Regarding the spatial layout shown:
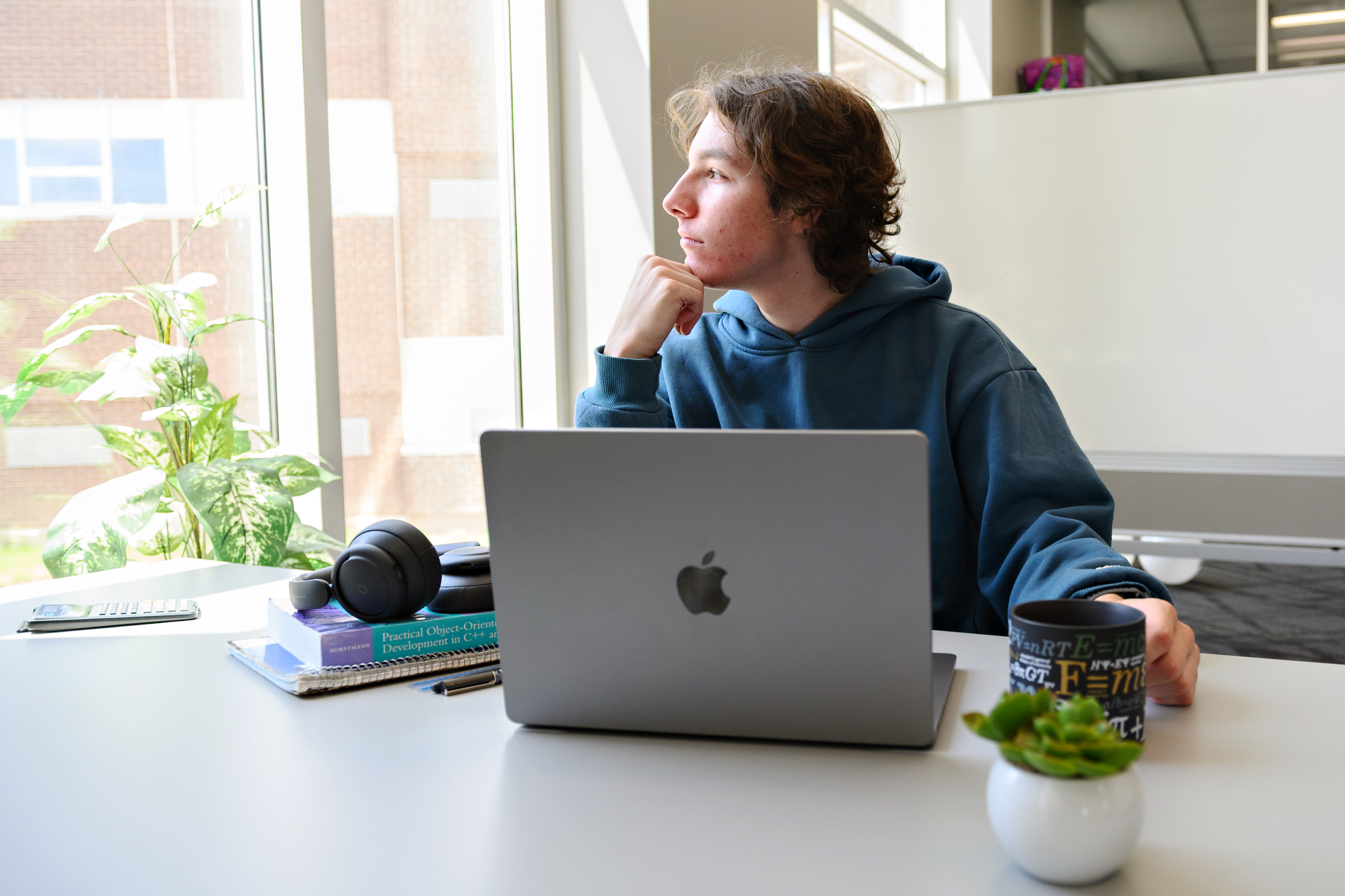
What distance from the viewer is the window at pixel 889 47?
398 cm

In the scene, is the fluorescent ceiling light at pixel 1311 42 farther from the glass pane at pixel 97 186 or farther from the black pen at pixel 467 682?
the black pen at pixel 467 682

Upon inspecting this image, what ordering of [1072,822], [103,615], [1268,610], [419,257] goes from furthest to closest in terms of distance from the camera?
[1268,610] < [419,257] < [103,615] < [1072,822]

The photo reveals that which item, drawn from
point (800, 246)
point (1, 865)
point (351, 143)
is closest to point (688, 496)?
point (1, 865)

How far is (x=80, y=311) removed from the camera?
5.71ft

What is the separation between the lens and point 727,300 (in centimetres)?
150

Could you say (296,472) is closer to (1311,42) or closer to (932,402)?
(932,402)

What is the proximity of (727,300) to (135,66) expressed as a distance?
3.98 feet

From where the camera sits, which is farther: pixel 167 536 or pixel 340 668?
pixel 167 536

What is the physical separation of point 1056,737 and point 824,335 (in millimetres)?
876

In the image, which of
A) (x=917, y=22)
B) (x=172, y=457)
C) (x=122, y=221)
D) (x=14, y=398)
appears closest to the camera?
(x=14, y=398)

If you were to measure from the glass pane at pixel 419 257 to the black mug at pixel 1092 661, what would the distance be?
1.96 metres

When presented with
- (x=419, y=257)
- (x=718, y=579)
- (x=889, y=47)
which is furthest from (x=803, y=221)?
(x=889, y=47)

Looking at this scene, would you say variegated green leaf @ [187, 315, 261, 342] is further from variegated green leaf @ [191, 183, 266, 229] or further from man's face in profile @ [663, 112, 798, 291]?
man's face in profile @ [663, 112, 798, 291]

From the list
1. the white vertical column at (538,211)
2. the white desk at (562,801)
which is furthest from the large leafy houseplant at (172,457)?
the white vertical column at (538,211)
